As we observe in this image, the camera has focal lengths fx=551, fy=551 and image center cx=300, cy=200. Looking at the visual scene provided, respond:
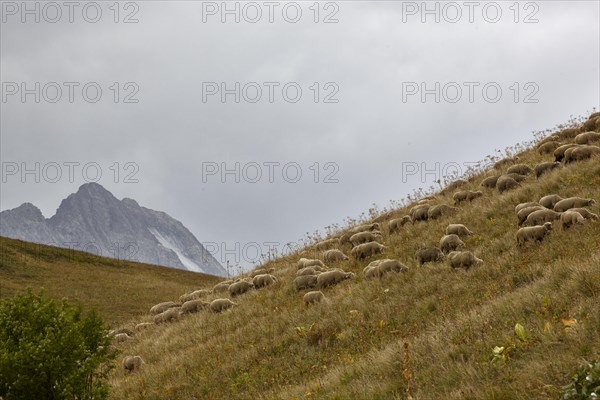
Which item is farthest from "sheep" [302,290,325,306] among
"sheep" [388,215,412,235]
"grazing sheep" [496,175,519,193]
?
"grazing sheep" [496,175,519,193]

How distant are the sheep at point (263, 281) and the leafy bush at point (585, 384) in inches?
609

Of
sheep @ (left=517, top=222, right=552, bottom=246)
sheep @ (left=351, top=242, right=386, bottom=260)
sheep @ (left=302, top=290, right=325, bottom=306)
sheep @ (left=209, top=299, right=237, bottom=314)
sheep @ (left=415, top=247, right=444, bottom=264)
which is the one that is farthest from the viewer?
sheep @ (left=209, top=299, right=237, bottom=314)

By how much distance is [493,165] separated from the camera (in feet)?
90.9

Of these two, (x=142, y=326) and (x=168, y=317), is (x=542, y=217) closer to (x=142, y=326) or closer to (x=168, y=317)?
(x=168, y=317)

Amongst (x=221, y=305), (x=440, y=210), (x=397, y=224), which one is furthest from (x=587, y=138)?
(x=221, y=305)

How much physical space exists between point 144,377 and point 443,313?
28.3 ft

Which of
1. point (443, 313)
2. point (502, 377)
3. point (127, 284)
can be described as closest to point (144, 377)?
point (443, 313)

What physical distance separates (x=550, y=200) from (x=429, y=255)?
4.17 m

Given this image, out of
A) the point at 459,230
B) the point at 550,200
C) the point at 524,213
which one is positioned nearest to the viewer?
the point at 524,213

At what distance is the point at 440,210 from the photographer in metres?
21.4

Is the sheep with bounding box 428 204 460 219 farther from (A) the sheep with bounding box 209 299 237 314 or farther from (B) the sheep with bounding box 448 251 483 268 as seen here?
(A) the sheep with bounding box 209 299 237 314

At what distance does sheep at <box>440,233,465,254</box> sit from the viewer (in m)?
16.7

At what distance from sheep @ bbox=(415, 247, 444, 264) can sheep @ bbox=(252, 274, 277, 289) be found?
6.83 m

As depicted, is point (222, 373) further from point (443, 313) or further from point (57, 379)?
point (443, 313)
